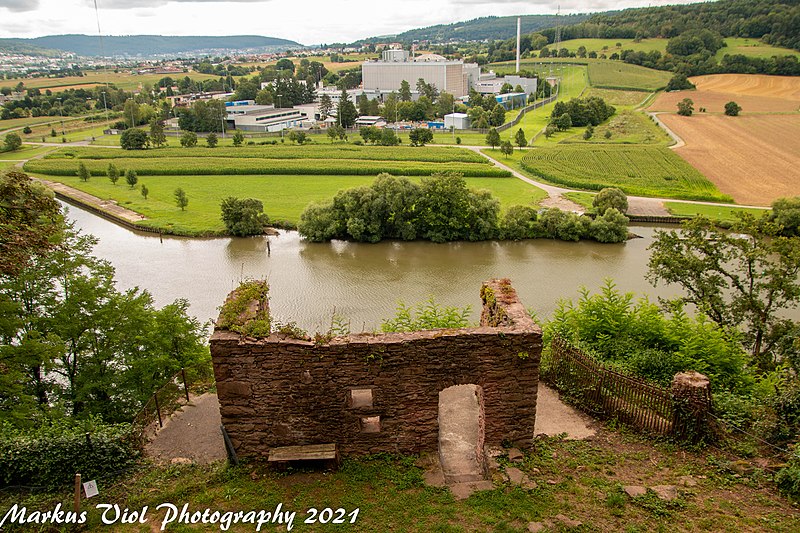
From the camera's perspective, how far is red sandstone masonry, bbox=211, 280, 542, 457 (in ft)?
31.7

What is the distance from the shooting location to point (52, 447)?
9961mm

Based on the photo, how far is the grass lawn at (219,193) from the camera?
143ft

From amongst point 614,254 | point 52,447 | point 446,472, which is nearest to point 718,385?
point 446,472

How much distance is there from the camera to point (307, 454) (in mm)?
9828

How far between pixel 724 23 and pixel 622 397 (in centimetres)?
17913

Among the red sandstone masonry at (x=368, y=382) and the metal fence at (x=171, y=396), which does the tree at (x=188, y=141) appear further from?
the red sandstone masonry at (x=368, y=382)

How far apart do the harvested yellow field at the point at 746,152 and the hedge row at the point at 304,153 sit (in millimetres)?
23190

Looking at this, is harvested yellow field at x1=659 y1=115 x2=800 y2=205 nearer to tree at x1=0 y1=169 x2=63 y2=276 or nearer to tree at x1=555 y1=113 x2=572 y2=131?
tree at x1=555 y1=113 x2=572 y2=131

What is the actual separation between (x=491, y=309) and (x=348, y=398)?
353 cm

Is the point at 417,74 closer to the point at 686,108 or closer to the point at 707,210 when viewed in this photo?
the point at 686,108

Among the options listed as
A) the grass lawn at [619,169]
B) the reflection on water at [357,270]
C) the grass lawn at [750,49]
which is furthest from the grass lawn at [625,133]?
the grass lawn at [750,49]

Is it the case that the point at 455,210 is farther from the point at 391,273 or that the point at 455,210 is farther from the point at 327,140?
the point at 327,140

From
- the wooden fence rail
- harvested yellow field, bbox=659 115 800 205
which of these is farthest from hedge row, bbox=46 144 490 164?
the wooden fence rail

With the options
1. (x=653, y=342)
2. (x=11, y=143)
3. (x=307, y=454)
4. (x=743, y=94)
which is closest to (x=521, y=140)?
(x=743, y=94)
